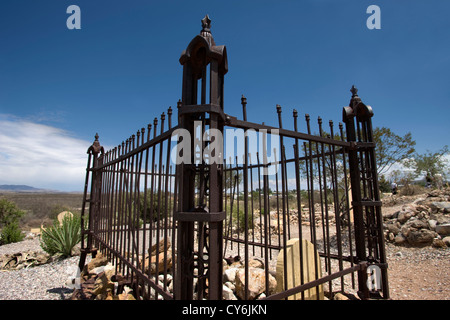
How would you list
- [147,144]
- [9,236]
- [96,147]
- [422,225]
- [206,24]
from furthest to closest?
[9,236] → [422,225] → [96,147] → [147,144] → [206,24]

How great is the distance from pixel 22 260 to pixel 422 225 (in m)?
10.9

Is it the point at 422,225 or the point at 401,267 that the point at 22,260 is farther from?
the point at 422,225

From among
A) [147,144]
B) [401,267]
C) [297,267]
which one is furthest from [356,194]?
[401,267]

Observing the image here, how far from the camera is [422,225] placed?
21.6ft

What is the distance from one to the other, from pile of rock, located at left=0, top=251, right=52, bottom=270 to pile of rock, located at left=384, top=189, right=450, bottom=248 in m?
9.63

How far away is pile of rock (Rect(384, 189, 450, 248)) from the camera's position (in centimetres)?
619

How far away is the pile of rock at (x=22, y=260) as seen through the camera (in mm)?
6055

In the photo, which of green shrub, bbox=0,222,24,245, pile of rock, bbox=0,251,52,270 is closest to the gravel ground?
pile of rock, bbox=0,251,52,270

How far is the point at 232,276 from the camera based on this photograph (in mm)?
3617

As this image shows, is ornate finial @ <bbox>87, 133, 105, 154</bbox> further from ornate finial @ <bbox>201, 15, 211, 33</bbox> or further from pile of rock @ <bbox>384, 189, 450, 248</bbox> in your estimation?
pile of rock @ <bbox>384, 189, 450, 248</bbox>
